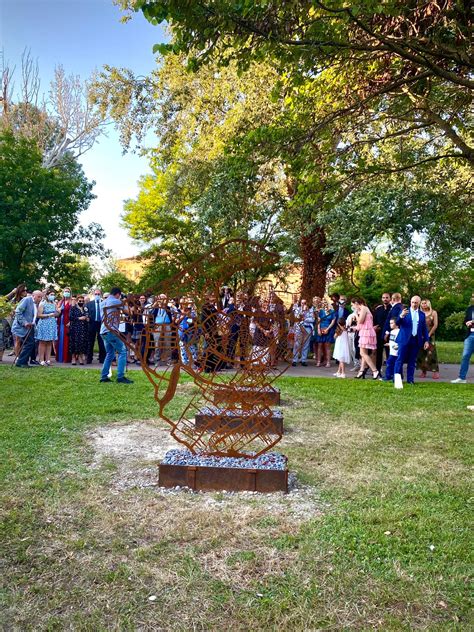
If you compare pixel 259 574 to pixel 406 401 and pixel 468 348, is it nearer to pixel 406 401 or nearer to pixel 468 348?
pixel 406 401

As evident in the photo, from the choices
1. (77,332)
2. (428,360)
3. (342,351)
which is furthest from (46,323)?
(428,360)

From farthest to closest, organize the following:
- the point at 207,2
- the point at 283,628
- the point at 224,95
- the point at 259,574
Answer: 1. the point at 224,95
2. the point at 207,2
3. the point at 259,574
4. the point at 283,628

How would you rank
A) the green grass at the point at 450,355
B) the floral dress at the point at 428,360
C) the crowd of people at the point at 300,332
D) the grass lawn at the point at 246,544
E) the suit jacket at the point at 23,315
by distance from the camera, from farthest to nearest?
the green grass at the point at 450,355 → the floral dress at the point at 428,360 → the suit jacket at the point at 23,315 → the crowd of people at the point at 300,332 → the grass lawn at the point at 246,544

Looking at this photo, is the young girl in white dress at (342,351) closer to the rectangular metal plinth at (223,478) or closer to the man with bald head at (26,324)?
the man with bald head at (26,324)

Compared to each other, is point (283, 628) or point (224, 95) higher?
point (224, 95)

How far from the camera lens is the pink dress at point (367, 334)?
12180mm

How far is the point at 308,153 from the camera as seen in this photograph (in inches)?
372

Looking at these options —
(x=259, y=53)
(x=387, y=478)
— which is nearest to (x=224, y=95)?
(x=259, y=53)

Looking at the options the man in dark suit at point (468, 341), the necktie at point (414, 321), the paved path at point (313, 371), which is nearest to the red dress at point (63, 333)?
the paved path at point (313, 371)

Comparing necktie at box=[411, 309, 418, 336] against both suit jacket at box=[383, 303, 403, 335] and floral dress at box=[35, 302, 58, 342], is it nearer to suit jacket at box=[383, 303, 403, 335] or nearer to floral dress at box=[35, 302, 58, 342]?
suit jacket at box=[383, 303, 403, 335]

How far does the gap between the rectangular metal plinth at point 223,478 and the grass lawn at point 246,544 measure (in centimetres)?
18

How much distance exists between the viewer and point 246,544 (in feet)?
13.1

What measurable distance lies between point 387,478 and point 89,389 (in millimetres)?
6479

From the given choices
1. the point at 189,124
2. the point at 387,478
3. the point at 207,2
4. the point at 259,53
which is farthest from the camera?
the point at 189,124
